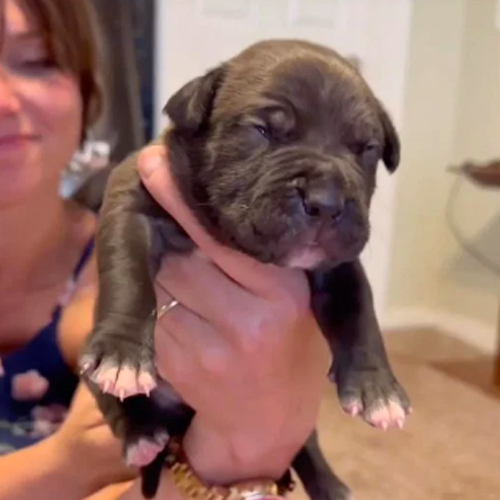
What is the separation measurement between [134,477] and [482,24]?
292 centimetres

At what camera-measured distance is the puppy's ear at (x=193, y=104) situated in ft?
3.54

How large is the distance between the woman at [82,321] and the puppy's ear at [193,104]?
0.18 feet

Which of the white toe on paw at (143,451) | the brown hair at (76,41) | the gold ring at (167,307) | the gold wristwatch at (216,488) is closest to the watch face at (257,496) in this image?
the gold wristwatch at (216,488)

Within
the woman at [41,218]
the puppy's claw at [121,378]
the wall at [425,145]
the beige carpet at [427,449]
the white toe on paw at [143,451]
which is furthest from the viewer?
the wall at [425,145]

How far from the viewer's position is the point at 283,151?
102cm

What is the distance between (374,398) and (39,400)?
56 centimetres

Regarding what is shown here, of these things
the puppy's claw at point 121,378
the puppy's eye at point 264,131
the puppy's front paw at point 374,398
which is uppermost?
the puppy's eye at point 264,131

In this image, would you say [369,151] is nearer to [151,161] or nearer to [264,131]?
[264,131]

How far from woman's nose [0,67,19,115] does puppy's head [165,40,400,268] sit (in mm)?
231

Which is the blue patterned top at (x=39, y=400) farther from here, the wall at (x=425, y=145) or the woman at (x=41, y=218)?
the wall at (x=425, y=145)

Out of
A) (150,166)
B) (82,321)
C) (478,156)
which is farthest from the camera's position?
(478,156)

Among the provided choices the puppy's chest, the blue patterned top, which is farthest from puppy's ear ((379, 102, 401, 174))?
the blue patterned top

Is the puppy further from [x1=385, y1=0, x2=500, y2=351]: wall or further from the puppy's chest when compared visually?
[x1=385, y1=0, x2=500, y2=351]: wall

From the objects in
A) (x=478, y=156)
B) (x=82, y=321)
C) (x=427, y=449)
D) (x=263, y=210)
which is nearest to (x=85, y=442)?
(x=82, y=321)
